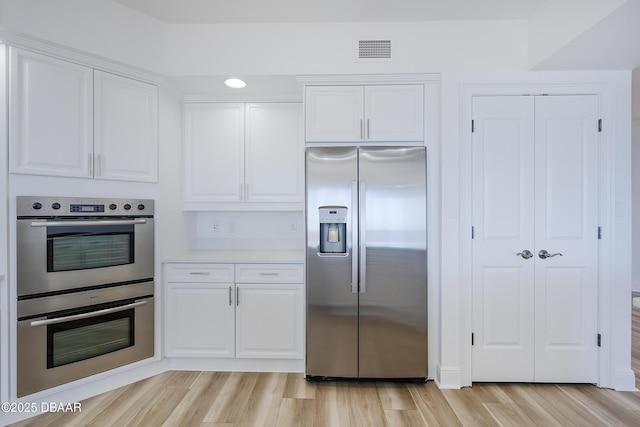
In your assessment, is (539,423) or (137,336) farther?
(137,336)

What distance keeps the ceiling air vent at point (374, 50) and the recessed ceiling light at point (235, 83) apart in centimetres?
96

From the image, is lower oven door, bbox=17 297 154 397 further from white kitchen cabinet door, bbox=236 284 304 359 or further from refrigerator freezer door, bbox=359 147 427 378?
refrigerator freezer door, bbox=359 147 427 378

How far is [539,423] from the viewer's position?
1979mm

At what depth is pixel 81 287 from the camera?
2209mm

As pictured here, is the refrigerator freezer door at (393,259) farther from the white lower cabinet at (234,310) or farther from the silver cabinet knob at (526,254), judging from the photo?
the silver cabinet knob at (526,254)

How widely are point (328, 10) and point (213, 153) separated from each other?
1497 mm

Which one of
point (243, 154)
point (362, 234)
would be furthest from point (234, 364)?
point (243, 154)

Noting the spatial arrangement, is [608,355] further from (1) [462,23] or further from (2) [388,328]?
(1) [462,23]

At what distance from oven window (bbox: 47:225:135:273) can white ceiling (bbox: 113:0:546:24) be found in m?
1.61

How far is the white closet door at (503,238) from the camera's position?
2395 mm

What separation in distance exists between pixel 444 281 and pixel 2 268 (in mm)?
2885

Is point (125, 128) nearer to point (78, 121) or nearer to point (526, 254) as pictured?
point (78, 121)

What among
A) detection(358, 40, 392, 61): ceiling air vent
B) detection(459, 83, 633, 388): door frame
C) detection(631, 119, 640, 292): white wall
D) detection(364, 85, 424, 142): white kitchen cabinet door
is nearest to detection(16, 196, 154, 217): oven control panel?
detection(364, 85, 424, 142): white kitchen cabinet door

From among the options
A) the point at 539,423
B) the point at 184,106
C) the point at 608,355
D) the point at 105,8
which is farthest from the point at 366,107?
the point at 608,355
